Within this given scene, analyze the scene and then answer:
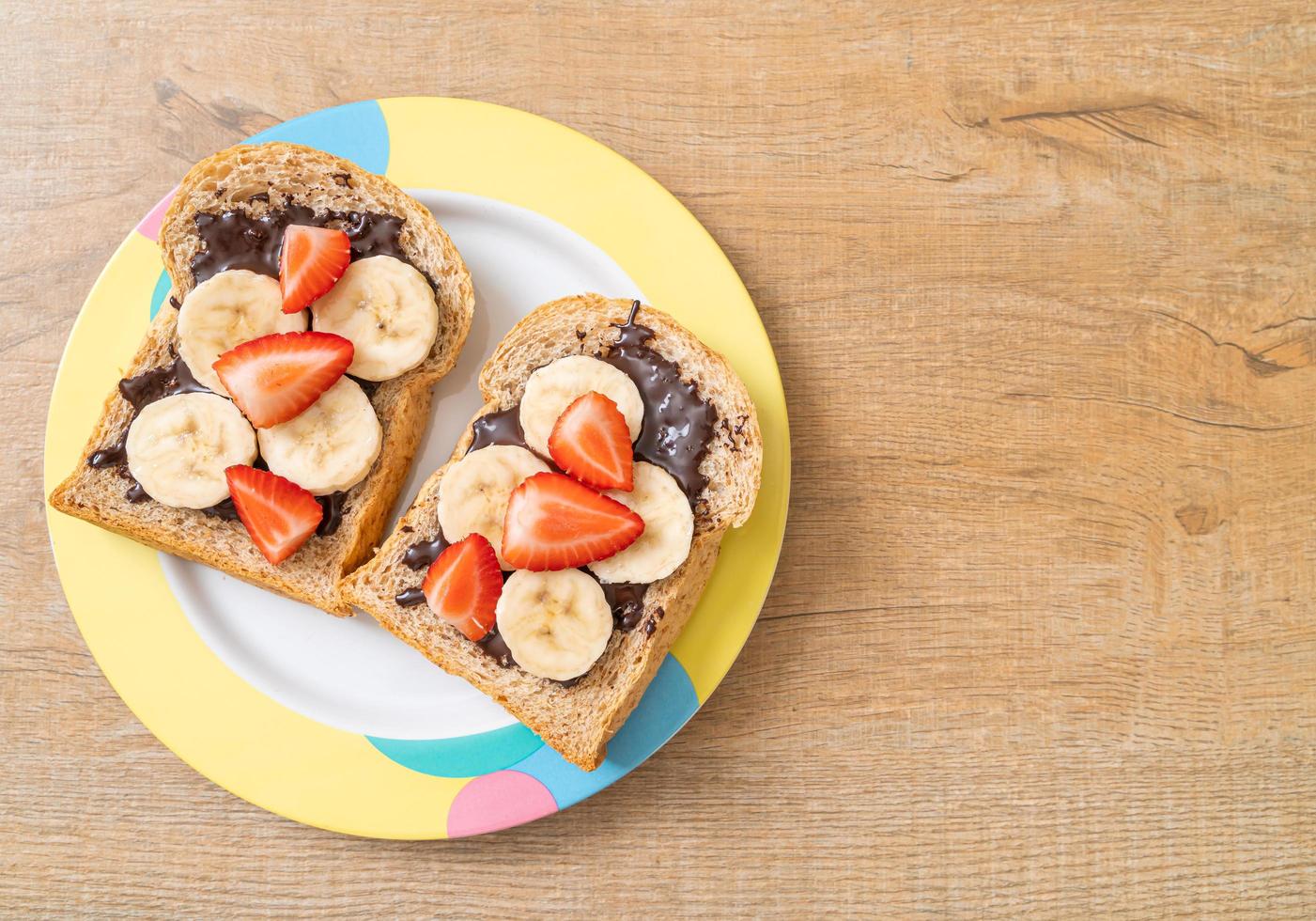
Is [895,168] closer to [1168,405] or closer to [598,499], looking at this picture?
[1168,405]

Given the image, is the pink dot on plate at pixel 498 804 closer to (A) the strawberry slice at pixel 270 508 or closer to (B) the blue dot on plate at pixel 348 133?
(A) the strawberry slice at pixel 270 508

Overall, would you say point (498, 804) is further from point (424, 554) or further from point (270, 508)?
point (270, 508)

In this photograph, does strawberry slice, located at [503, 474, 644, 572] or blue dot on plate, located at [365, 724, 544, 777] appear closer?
strawberry slice, located at [503, 474, 644, 572]

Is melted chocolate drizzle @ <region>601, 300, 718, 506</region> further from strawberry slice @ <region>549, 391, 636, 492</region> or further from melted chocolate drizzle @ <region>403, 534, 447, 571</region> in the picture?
melted chocolate drizzle @ <region>403, 534, 447, 571</region>

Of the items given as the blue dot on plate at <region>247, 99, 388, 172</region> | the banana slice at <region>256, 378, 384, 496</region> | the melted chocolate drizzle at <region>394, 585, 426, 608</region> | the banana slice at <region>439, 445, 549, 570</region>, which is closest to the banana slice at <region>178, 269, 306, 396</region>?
the banana slice at <region>256, 378, 384, 496</region>

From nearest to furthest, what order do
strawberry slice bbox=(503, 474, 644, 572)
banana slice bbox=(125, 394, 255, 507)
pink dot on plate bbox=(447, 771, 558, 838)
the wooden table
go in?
strawberry slice bbox=(503, 474, 644, 572)
banana slice bbox=(125, 394, 255, 507)
pink dot on plate bbox=(447, 771, 558, 838)
the wooden table
